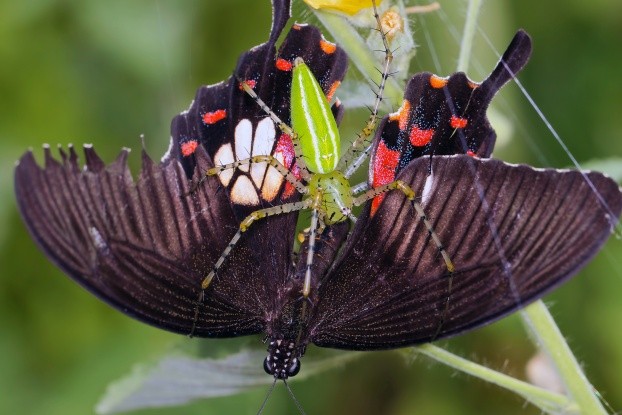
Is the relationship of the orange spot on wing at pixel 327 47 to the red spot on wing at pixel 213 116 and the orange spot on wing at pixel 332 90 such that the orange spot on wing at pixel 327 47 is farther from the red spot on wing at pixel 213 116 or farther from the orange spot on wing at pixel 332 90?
the red spot on wing at pixel 213 116

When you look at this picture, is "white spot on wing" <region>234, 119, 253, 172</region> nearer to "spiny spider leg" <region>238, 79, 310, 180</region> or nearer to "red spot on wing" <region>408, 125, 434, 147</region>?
"spiny spider leg" <region>238, 79, 310, 180</region>

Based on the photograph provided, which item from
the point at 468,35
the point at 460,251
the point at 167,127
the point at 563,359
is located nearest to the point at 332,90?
the point at 468,35

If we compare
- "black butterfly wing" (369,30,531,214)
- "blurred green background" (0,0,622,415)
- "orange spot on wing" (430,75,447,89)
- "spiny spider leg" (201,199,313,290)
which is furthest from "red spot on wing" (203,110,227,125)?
"blurred green background" (0,0,622,415)

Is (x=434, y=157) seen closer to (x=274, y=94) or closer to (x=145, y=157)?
(x=274, y=94)

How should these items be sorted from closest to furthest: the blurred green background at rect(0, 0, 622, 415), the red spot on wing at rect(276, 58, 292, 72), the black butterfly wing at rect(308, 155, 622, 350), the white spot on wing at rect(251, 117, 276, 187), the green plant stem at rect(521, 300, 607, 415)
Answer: the black butterfly wing at rect(308, 155, 622, 350)
the green plant stem at rect(521, 300, 607, 415)
the red spot on wing at rect(276, 58, 292, 72)
the white spot on wing at rect(251, 117, 276, 187)
the blurred green background at rect(0, 0, 622, 415)

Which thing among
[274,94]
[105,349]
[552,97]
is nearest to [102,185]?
[274,94]

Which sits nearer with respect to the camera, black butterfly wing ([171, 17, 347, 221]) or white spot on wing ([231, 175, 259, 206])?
black butterfly wing ([171, 17, 347, 221])

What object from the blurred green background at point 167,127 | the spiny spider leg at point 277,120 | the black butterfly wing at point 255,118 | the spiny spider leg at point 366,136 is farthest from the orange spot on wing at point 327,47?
the blurred green background at point 167,127
